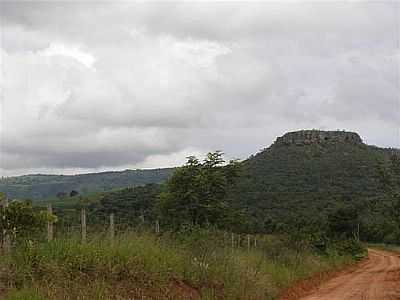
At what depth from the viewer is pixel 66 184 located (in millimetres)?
140375

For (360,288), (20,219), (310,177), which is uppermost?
(310,177)

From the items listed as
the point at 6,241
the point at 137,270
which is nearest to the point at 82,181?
the point at 137,270

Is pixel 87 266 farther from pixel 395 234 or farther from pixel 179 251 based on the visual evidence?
pixel 395 234

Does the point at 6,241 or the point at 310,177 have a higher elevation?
the point at 310,177

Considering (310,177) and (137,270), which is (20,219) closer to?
(137,270)

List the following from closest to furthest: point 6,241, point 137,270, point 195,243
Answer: point 6,241 < point 137,270 < point 195,243

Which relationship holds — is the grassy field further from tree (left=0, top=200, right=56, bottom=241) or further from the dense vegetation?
tree (left=0, top=200, right=56, bottom=241)

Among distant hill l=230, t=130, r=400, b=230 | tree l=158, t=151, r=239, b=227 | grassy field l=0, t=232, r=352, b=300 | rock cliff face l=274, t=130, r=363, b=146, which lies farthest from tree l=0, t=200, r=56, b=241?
rock cliff face l=274, t=130, r=363, b=146

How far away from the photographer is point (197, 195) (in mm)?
27500

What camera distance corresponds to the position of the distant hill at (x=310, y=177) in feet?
206

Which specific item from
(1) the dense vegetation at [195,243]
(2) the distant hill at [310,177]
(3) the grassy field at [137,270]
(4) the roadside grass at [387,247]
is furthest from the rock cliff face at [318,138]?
(3) the grassy field at [137,270]

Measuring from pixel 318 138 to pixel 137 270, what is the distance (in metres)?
79.7

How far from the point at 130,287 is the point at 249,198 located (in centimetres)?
4951

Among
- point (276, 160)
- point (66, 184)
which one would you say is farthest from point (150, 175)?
point (276, 160)
